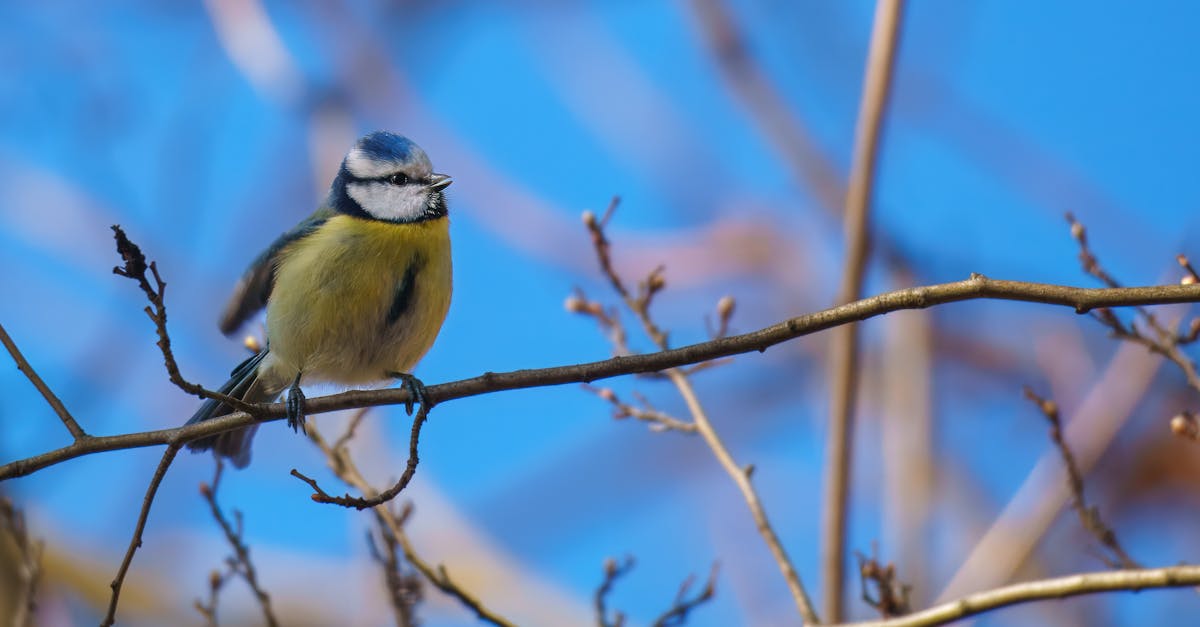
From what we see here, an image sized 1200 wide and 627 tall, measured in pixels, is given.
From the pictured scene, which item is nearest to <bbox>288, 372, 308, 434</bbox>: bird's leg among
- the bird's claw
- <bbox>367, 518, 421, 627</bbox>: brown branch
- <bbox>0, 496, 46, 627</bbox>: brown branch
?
the bird's claw

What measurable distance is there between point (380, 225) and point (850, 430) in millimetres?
1643

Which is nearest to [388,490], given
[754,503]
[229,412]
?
[754,503]

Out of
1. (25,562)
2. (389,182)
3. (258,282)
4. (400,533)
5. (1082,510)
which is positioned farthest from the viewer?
(389,182)

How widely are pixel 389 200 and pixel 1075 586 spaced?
259 centimetres

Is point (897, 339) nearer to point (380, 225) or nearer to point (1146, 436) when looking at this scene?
point (1146, 436)

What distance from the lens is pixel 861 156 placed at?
3.90m

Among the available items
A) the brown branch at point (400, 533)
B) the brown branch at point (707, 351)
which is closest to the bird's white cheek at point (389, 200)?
the brown branch at point (400, 533)

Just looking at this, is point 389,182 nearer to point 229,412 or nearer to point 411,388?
point 229,412

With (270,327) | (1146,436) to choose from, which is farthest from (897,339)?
(270,327)

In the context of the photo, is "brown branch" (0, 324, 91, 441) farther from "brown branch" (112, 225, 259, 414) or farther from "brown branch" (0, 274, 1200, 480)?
"brown branch" (112, 225, 259, 414)

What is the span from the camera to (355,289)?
3.60 m

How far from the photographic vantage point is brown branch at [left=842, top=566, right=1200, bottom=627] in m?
1.94

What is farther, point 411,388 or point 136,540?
point 411,388

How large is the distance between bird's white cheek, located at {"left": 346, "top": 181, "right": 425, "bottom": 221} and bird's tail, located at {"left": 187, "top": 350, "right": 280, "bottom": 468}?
0.61m
